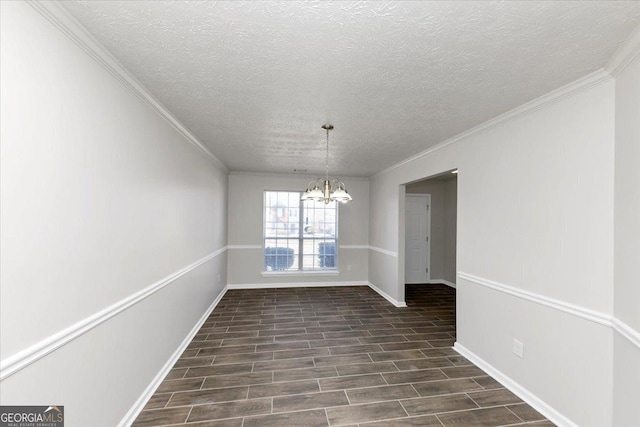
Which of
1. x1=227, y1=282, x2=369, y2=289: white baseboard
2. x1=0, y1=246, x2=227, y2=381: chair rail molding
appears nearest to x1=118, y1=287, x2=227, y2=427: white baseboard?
x1=0, y1=246, x2=227, y2=381: chair rail molding

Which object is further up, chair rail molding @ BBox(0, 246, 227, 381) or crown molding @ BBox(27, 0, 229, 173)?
crown molding @ BBox(27, 0, 229, 173)

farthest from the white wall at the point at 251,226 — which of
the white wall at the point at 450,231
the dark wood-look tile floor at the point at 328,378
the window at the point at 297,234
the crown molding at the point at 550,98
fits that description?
the crown molding at the point at 550,98

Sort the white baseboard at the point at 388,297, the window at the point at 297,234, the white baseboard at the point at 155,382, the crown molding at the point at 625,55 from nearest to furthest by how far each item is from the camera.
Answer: the crown molding at the point at 625,55, the white baseboard at the point at 155,382, the white baseboard at the point at 388,297, the window at the point at 297,234

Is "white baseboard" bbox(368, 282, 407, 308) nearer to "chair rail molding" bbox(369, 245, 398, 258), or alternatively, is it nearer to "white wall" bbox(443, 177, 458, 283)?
"chair rail molding" bbox(369, 245, 398, 258)

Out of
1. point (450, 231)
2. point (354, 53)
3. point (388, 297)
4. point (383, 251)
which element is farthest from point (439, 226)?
point (354, 53)

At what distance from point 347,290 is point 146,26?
5.18 metres

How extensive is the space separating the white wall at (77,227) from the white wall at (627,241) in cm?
295

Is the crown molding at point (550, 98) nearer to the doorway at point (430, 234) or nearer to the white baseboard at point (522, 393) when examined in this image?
the white baseboard at point (522, 393)

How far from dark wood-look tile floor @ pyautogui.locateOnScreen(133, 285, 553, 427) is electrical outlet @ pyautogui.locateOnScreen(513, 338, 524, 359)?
1.13ft

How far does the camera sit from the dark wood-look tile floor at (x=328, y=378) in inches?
79.2

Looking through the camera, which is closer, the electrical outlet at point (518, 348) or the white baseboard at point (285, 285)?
the electrical outlet at point (518, 348)

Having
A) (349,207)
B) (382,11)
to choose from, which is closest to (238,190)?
(349,207)

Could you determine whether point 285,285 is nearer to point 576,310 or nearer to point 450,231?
point 450,231

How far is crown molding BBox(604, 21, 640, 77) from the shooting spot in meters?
1.39
